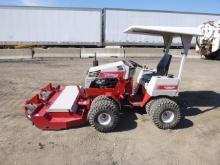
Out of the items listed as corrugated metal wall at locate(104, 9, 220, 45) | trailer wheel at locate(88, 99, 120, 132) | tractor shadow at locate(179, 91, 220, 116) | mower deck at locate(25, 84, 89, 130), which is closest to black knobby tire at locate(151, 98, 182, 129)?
trailer wheel at locate(88, 99, 120, 132)

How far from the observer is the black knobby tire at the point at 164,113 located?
6367 millimetres

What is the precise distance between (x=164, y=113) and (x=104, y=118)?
1.14 meters

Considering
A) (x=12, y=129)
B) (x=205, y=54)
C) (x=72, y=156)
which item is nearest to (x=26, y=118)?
(x=12, y=129)

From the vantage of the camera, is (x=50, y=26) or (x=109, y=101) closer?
(x=109, y=101)

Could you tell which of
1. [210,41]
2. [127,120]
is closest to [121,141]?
[127,120]

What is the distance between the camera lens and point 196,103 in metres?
8.46

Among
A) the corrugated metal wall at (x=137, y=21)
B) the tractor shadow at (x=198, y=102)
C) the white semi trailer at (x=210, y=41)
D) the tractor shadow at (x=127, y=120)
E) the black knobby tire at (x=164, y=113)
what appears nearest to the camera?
the black knobby tire at (x=164, y=113)

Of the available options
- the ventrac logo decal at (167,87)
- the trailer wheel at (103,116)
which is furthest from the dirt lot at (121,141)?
the ventrac logo decal at (167,87)

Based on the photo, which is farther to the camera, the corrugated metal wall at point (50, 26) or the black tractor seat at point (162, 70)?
the corrugated metal wall at point (50, 26)

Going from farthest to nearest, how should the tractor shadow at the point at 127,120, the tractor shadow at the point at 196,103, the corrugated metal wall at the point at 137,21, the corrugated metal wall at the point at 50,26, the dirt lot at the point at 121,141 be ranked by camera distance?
the corrugated metal wall at the point at 137,21
the corrugated metal wall at the point at 50,26
the tractor shadow at the point at 196,103
the tractor shadow at the point at 127,120
the dirt lot at the point at 121,141

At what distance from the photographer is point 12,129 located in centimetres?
633

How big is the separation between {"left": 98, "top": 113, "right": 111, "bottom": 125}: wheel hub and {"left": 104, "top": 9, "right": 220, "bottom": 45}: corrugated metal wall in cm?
1842

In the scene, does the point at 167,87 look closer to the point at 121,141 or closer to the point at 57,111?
the point at 121,141

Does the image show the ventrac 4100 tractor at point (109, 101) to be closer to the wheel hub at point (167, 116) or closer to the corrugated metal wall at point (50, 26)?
the wheel hub at point (167, 116)
